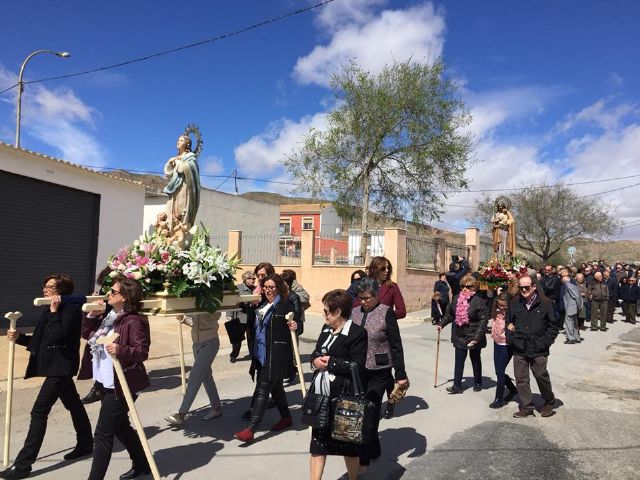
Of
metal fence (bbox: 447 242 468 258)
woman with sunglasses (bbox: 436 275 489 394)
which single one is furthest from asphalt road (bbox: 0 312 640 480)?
metal fence (bbox: 447 242 468 258)

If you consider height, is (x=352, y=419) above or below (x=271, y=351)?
below

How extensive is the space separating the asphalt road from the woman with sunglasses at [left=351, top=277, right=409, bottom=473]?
2.28ft

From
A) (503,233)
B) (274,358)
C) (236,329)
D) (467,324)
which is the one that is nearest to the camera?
(274,358)

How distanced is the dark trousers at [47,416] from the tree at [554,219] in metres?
36.3

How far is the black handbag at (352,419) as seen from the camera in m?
3.37

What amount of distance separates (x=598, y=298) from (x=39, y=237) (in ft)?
51.6

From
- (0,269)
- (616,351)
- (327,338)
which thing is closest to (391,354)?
(327,338)

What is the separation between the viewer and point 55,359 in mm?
4266

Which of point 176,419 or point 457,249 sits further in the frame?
point 457,249

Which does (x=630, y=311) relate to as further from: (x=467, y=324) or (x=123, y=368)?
(x=123, y=368)

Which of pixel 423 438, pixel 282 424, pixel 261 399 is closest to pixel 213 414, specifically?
pixel 282 424

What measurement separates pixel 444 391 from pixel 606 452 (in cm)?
252

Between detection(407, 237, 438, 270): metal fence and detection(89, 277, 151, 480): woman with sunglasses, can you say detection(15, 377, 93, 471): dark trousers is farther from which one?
detection(407, 237, 438, 270): metal fence

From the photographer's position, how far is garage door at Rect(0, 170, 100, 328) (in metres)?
12.8
